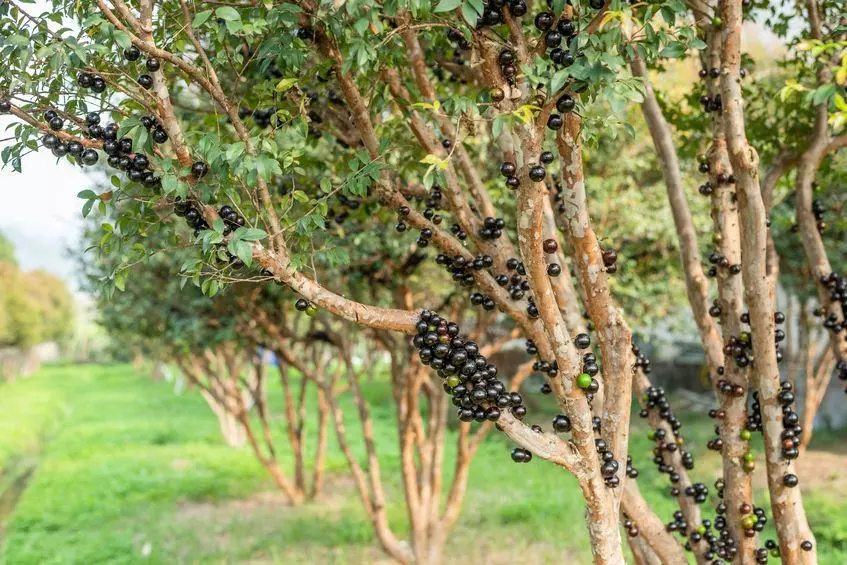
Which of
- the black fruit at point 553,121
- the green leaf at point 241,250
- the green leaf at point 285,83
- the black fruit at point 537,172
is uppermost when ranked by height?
the green leaf at point 285,83

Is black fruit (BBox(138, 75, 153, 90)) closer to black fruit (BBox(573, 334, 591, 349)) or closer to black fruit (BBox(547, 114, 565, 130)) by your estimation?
black fruit (BBox(547, 114, 565, 130))

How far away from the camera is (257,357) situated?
1254 cm

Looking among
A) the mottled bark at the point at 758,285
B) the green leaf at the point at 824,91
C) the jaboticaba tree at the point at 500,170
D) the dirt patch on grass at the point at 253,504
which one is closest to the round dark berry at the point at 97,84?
the jaboticaba tree at the point at 500,170

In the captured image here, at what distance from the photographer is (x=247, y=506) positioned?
490 inches

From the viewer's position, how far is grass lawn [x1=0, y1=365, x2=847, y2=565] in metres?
9.40

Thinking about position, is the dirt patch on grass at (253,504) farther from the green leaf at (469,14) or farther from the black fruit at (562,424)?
the green leaf at (469,14)

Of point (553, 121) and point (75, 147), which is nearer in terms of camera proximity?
point (553, 121)

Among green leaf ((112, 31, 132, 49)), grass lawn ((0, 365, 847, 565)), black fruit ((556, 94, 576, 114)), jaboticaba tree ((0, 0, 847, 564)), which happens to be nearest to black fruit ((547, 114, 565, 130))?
jaboticaba tree ((0, 0, 847, 564))

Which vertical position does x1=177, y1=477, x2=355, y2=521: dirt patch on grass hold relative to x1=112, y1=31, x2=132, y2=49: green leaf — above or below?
below

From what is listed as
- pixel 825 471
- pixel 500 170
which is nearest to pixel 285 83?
pixel 500 170

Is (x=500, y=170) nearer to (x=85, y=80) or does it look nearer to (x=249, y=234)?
(x=249, y=234)

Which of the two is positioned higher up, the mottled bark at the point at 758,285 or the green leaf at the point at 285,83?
the green leaf at the point at 285,83

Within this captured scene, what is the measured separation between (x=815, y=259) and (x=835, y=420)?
13.7m

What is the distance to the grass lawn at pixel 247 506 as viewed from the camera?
940cm
